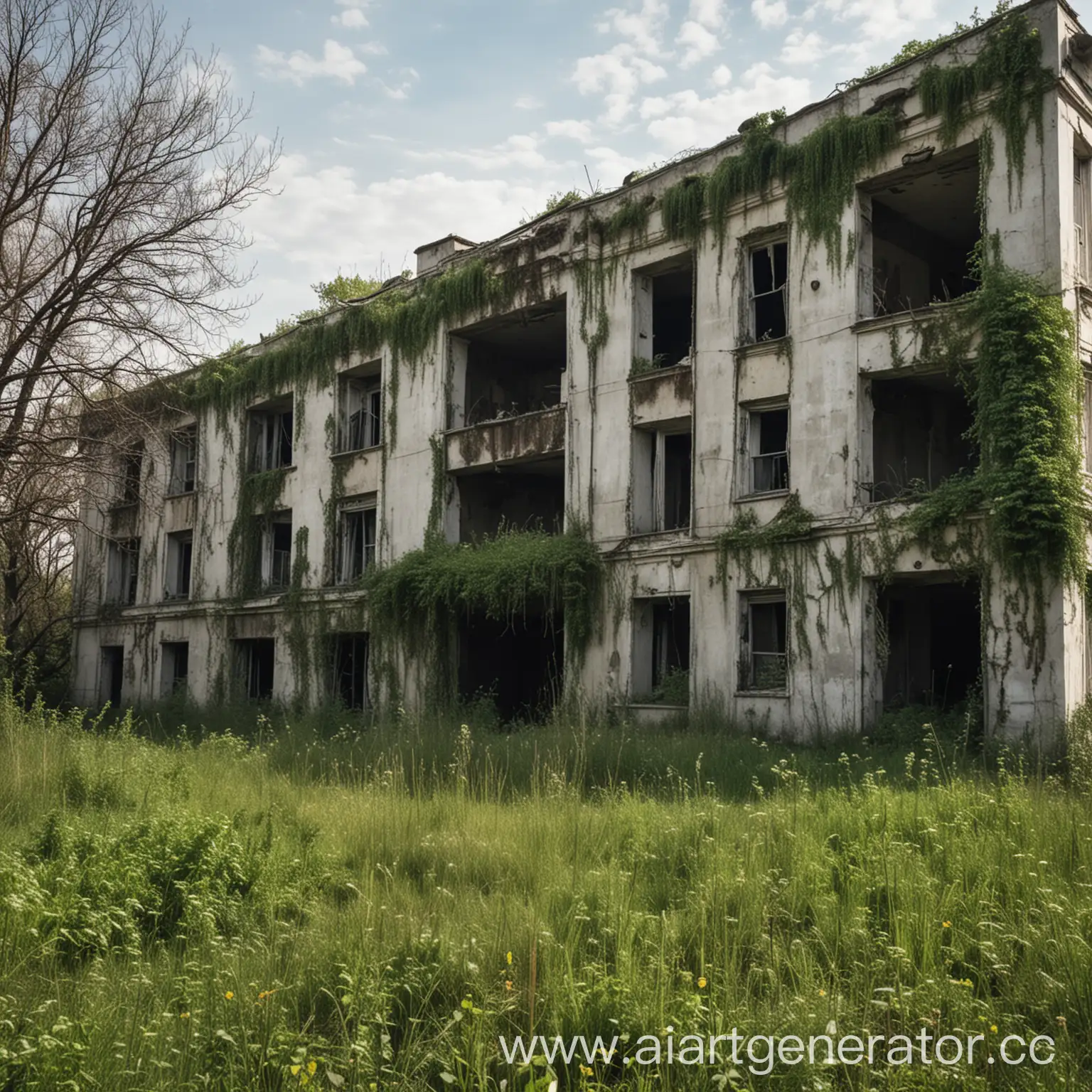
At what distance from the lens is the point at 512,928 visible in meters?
6.43

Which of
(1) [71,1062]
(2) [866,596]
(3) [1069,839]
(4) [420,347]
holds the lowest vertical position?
(1) [71,1062]

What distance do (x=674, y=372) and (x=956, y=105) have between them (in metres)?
6.37

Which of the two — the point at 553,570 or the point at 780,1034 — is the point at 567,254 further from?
the point at 780,1034

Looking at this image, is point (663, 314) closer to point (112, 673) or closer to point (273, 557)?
point (273, 557)

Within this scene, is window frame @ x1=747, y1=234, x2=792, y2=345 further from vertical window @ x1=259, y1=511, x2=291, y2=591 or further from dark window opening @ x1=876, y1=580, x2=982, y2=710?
vertical window @ x1=259, y1=511, x2=291, y2=591

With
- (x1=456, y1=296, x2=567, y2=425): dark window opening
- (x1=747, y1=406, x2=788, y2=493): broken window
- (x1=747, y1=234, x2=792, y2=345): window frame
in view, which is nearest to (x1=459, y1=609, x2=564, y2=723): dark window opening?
(x1=456, y1=296, x2=567, y2=425): dark window opening

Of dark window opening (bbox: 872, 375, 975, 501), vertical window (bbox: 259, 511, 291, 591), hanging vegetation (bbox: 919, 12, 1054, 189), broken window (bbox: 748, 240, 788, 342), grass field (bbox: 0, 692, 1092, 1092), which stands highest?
hanging vegetation (bbox: 919, 12, 1054, 189)

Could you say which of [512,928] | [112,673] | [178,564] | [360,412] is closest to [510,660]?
[360,412]

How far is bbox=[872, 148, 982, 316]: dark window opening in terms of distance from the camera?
17359mm

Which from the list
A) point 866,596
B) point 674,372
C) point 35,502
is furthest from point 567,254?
point 35,502

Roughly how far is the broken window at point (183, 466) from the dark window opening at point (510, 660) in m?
12.7

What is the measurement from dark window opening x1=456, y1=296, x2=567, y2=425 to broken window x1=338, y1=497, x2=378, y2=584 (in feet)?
12.9

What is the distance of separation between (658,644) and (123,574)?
857 inches

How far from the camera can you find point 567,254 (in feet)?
71.5
